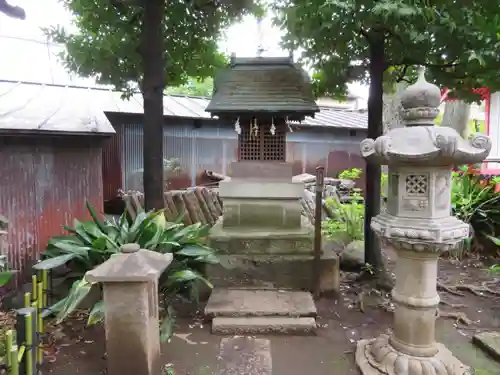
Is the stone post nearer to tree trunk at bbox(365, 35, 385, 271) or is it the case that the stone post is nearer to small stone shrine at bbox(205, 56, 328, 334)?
small stone shrine at bbox(205, 56, 328, 334)

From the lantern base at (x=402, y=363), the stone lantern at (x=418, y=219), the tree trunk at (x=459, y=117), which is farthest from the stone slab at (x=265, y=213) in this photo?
the tree trunk at (x=459, y=117)

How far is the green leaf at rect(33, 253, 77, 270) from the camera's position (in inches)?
172

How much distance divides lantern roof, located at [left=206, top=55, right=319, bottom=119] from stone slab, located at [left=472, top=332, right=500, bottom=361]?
12.6 feet

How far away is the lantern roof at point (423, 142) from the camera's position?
3.56 meters

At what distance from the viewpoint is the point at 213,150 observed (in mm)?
11648

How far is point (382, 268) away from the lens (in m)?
6.91

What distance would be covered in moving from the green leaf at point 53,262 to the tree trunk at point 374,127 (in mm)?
4472

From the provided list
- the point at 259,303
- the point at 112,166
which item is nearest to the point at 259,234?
the point at 259,303

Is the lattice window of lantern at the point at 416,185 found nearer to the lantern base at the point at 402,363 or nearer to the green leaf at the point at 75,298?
the lantern base at the point at 402,363

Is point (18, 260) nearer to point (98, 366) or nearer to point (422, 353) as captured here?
point (98, 366)

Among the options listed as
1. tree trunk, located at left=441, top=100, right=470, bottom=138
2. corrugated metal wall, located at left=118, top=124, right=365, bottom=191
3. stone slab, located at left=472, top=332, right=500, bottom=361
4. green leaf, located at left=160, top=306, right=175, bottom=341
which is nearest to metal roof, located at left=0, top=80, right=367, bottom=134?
corrugated metal wall, located at left=118, top=124, right=365, bottom=191

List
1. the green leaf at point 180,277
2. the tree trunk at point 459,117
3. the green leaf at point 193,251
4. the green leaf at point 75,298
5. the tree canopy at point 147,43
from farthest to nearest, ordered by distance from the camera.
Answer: the tree trunk at point 459,117 < the tree canopy at point 147,43 < the green leaf at point 193,251 < the green leaf at point 180,277 < the green leaf at point 75,298

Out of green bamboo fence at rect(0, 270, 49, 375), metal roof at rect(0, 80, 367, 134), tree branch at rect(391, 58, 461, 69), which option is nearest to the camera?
green bamboo fence at rect(0, 270, 49, 375)

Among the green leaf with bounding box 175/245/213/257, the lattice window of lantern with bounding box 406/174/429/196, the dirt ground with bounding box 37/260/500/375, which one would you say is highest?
the lattice window of lantern with bounding box 406/174/429/196
